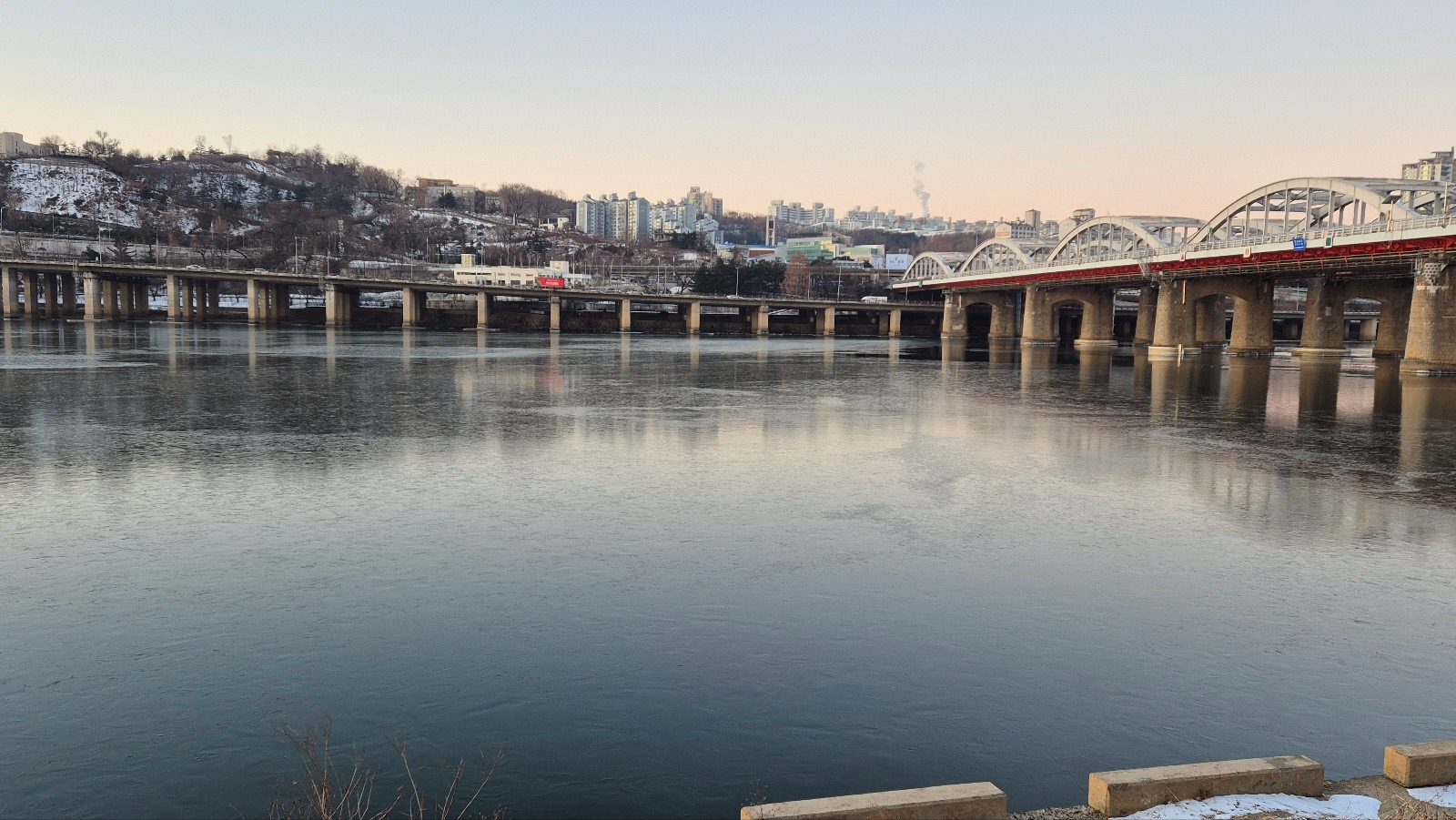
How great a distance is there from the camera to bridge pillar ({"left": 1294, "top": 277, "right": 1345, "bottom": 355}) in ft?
246

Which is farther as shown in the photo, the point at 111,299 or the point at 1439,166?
the point at 1439,166

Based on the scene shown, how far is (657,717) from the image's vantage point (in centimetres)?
811

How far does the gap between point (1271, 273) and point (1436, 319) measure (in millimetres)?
20485

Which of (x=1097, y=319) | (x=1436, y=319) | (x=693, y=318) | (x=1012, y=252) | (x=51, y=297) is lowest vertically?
(x=693, y=318)

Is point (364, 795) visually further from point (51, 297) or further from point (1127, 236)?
point (51, 297)

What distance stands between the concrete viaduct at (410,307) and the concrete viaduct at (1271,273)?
101 ft

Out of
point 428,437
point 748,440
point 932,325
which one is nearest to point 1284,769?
point 748,440

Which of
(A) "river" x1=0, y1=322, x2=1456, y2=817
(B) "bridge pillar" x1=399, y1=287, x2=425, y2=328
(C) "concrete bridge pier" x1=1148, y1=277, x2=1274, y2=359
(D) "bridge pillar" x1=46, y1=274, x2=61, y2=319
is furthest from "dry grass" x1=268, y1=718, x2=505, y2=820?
(D) "bridge pillar" x1=46, y1=274, x2=61, y2=319

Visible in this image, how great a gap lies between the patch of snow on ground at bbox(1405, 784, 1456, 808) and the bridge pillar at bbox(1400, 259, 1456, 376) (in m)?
56.2

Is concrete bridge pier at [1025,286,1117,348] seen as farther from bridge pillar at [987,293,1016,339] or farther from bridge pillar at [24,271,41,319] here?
bridge pillar at [24,271,41,319]

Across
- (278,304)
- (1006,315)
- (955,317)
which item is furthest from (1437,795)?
(278,304)

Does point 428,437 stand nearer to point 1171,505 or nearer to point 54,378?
point 1171,505

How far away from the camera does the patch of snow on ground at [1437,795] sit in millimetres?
5926

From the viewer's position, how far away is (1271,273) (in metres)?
71.9
